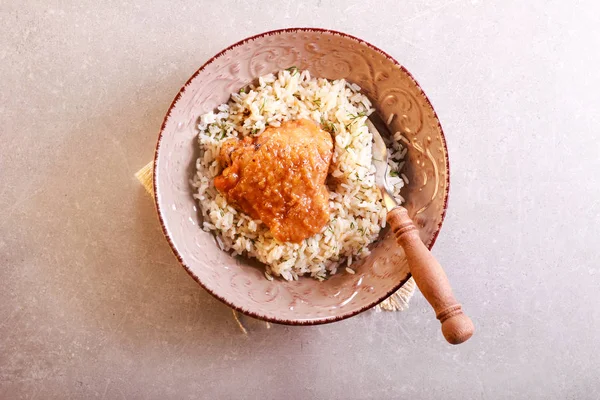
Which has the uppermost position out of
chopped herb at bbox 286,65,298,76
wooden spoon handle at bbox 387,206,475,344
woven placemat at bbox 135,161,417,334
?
chopped herb at bbox 286,65,298,76

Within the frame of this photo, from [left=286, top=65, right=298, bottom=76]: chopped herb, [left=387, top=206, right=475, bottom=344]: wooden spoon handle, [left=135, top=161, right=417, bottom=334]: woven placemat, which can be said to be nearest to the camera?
[left=387, top=206, right=475, bottom=344]: wooden spoon handle

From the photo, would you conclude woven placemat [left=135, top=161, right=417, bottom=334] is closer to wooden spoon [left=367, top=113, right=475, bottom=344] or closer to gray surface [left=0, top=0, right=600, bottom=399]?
gray surface [left=0, top=0, right=600, bottom=399]

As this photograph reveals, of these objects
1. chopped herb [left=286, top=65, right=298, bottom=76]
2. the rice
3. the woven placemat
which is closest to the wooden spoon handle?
the rice

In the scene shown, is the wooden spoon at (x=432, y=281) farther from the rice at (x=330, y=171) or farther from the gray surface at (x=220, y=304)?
the gray surface at (x=220, y=304)

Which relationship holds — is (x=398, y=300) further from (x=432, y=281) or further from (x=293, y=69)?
(x=293, y=69)

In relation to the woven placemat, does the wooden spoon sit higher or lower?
higher
